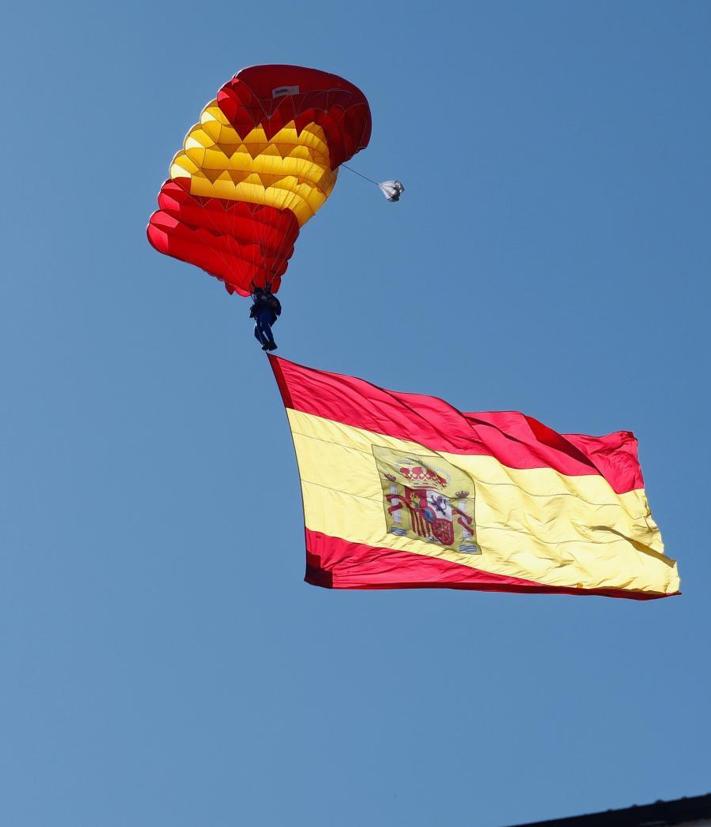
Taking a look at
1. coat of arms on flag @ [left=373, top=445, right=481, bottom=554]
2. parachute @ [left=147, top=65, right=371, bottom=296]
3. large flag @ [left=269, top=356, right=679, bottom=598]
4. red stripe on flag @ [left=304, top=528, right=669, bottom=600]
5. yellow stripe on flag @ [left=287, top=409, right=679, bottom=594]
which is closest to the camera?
red stripe on flag @ [left=304, top=528, right=669, bottom=600]

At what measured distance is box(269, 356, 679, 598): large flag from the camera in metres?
17.8

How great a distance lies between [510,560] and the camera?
1928 cm

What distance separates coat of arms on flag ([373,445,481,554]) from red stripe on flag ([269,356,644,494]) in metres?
0.44

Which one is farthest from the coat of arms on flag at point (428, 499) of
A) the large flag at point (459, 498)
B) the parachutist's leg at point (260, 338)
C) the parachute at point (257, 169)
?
the parachute at point (257, 169)

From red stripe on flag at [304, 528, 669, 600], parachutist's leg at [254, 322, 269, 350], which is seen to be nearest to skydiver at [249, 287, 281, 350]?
parachutist's leg at [254, 322, 269, 350]

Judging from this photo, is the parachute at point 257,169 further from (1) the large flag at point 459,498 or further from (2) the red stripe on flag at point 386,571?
(2) the red stripe on flag at point 386,571

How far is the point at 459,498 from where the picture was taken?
19.9 meters

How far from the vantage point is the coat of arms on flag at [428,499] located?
61.4ft

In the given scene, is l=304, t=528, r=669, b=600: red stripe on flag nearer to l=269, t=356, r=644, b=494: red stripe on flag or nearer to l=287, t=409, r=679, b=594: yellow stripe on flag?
l=287, t=409, r=679, b=594: yellow stripe on flag

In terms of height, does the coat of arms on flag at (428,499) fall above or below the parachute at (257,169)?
below

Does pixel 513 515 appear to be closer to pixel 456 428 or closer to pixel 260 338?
pixel 456 428

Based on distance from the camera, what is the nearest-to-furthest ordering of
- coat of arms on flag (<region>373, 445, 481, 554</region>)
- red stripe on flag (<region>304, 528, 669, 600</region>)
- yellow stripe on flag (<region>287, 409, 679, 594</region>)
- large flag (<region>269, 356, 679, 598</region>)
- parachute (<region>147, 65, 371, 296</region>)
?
1. red stripe on flag (<region>304, 528, 669, 600</region>)
2. large flag (<region>269, 356, 679, 598</region>)
3. yellow stripe on flag (<region>287, 409, 679, 594</region>)
4. coat of arms on flag (<region>373, 445, 481, 554</region>)
5. parachute (<region>147, 65, 371, 296</region>)

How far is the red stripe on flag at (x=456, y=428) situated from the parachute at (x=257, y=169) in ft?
7.94

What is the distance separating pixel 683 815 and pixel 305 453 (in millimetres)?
6498
